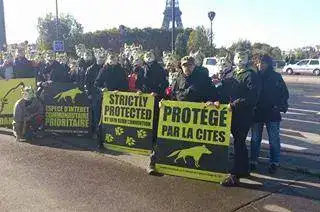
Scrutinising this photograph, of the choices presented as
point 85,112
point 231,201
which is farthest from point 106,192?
point 85,112

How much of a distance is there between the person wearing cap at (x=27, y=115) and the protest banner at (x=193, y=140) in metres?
4.14

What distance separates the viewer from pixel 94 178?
7840 millimetres

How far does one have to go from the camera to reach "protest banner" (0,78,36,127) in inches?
493

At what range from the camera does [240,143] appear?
7719 millimetres

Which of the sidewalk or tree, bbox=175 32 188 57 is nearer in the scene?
the sidewalk

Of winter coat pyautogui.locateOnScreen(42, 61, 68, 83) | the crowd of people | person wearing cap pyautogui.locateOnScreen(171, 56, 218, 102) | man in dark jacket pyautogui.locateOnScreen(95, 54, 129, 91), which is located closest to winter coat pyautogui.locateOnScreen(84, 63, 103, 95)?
man in dark jacket pyautogui.locateOnScreen(95, 54, 129, 91)

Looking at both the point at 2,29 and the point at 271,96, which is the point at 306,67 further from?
the point at 271,96

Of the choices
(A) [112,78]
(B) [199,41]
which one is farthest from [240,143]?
(B) [199,41]

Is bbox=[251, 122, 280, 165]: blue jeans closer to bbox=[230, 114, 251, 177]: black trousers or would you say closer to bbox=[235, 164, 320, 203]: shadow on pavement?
bbox=[235, 164, 320, 203]: shadow on pavement

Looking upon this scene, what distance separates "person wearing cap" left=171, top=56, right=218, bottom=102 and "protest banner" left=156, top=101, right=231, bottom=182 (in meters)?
0.16

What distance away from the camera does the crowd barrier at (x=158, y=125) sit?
7.53 meters

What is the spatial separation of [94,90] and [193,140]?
157 inches

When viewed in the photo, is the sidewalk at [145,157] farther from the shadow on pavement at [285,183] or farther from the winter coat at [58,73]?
the winter coat at [58,73]

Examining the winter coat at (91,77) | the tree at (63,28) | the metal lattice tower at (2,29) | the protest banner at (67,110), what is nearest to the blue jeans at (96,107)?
the winter coat at (91,77)
